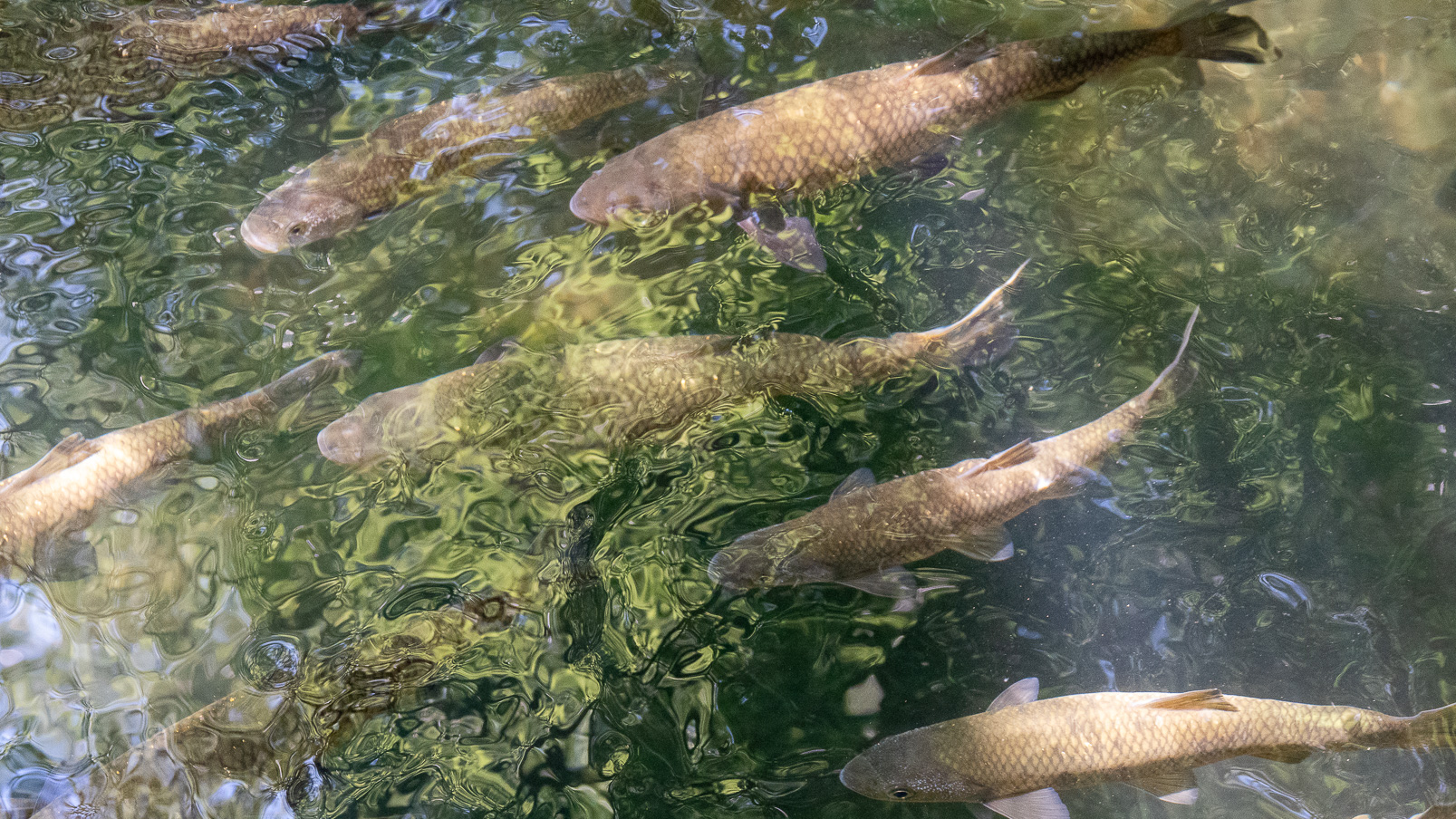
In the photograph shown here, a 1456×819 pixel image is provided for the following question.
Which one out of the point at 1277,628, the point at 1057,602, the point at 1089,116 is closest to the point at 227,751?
the point at 1057,602

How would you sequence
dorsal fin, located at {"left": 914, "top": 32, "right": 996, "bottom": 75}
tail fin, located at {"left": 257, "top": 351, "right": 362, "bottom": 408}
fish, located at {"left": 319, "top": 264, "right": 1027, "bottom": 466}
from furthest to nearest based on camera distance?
dorsal fin, located at {"left": 914, "top": 32, "right": 996, "bottom": 75}
tail fin, located at {"left": 257, "top": 351, "right": 362, "bottom": 408}
fish, located at {"left": 319, "top": 264, "right": 1027, "bottom": 466}

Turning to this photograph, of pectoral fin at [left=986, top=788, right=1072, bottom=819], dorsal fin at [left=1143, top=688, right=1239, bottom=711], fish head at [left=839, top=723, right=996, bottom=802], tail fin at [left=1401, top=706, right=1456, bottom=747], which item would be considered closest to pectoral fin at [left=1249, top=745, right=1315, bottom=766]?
dorsal fin at [left=1143, top=688, right=1239, bottom=711]

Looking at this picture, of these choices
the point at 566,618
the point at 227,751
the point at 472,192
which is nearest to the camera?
the point at 227,751

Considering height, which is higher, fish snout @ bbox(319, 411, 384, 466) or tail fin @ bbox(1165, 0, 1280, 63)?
tail fin @ bbox(1165, 0, 1280, 63)

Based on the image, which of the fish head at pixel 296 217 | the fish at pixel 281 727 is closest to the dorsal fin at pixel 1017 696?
the fish at pixel 281 727

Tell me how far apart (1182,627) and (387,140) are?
3431mm

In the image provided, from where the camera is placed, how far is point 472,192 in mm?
3391

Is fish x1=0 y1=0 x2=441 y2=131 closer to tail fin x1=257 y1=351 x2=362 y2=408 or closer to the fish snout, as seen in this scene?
tail fin x1=257 y1=351 x2=362 y2=408

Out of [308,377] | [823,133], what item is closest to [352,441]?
[308,377]

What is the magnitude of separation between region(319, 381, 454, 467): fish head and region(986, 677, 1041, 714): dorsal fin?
77.2 inches

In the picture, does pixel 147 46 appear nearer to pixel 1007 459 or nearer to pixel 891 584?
pixel 891 584

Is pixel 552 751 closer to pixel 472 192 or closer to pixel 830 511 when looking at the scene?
pixel 830 511

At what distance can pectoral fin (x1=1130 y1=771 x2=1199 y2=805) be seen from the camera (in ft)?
8.02

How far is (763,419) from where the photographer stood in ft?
9.65
